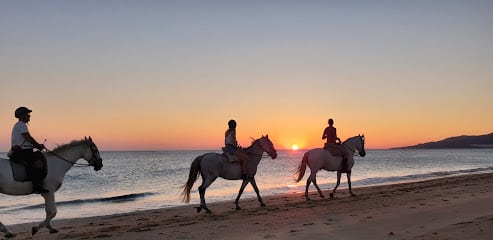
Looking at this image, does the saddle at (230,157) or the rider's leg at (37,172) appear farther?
the saddle at (230,157)

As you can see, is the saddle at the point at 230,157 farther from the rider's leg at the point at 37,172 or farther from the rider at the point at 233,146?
the rider's leg at the point at 37,172

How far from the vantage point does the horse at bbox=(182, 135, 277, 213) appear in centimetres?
1400

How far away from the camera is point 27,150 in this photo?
9.95 m

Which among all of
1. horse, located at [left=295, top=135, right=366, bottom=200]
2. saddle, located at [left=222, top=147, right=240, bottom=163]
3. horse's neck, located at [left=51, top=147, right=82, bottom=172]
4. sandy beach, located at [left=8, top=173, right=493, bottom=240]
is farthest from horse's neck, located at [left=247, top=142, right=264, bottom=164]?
horse's neck, located at [left=51, top=147, right=82, bottom=172]

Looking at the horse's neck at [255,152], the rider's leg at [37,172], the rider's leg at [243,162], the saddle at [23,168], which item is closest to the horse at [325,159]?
the horse's neck at [255,152]

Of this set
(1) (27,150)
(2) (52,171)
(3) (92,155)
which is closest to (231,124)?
(3) (92,155)

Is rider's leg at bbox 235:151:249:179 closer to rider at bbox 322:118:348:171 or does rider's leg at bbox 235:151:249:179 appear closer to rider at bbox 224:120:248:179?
rider at bbox 224:120:248:179

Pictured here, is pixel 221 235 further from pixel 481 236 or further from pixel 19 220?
pixel 19 220

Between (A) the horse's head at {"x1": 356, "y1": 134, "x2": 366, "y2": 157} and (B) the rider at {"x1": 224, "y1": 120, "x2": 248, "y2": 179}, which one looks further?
(A) the horse's head at {"x1": 356, "y1": 134, "x2": 366, "y2": 157}

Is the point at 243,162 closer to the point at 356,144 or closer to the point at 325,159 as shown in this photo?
the point at 325,159

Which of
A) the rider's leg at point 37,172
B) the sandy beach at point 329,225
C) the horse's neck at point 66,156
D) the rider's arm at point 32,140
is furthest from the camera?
the horse's neck at point 66,156

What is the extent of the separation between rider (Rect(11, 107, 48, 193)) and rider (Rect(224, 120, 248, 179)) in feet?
18.9

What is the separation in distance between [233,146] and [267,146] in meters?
1.35

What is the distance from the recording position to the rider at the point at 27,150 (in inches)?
385
